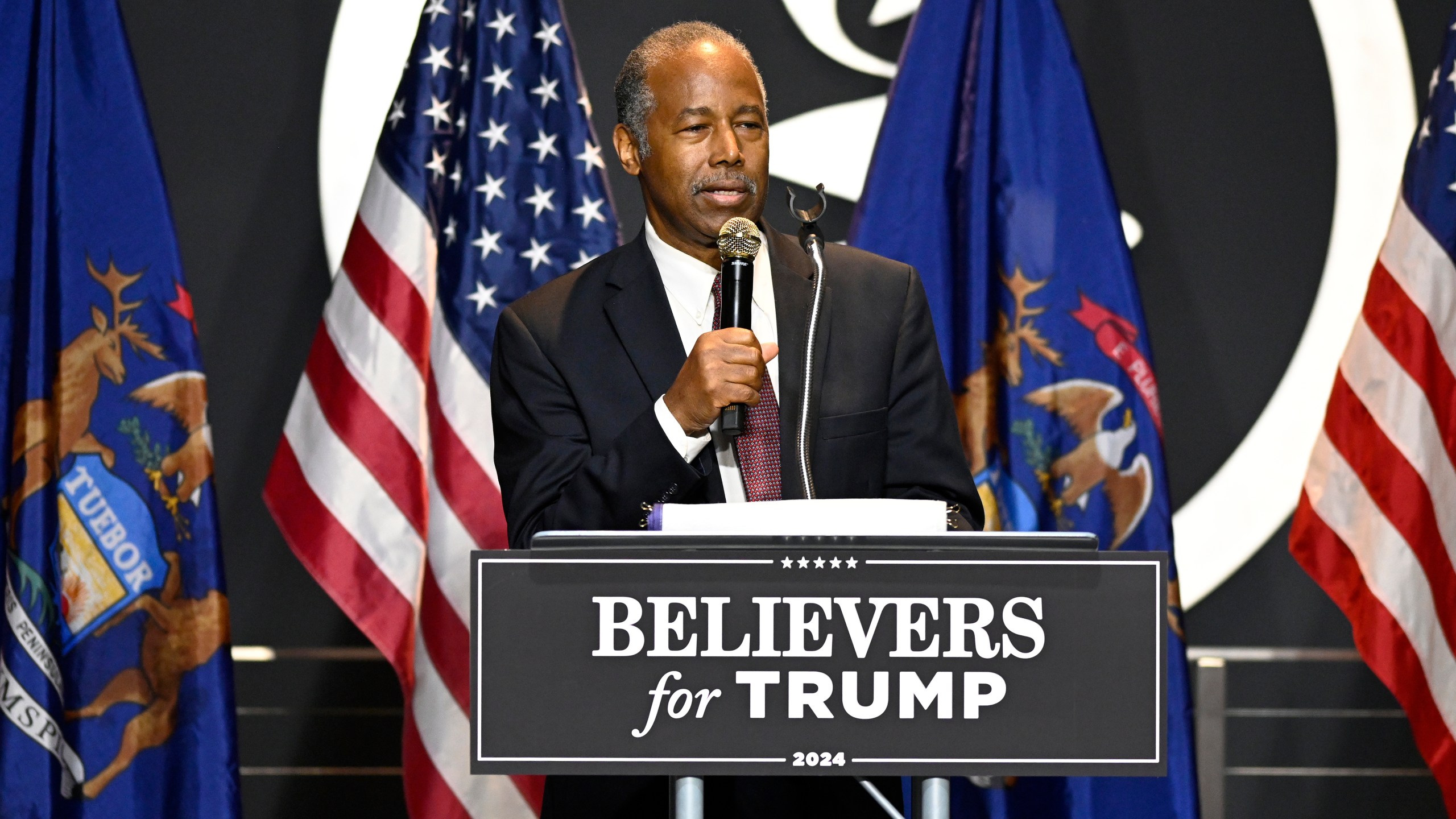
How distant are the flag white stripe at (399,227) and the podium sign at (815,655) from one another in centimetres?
198

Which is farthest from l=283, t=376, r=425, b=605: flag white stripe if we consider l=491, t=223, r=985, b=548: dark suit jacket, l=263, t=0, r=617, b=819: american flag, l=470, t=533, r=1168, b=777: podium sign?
l=470, t=533, r=1168, b=777: podium sign

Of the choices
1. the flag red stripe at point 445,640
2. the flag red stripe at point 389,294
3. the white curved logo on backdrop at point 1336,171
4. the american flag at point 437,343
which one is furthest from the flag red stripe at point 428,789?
the white curved logo on backdrop at point 1336,171

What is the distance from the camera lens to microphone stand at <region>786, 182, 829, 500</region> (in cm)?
166

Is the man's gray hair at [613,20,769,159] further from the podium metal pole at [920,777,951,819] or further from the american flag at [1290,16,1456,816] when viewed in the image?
the american flag at [1290,16,1456,816]

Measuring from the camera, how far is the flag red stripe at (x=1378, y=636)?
2949 mm

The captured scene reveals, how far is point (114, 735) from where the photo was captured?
2990 millimetres

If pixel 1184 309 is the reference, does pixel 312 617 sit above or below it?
below

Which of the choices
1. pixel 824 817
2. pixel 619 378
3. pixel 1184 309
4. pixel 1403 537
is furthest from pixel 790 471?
pixel 1184 309

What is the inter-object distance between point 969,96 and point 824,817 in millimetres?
1865

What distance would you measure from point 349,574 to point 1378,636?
217 cm

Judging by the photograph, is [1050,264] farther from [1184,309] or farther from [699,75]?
[699,75]

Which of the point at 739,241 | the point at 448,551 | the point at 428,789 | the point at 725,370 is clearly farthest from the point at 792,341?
the point at 428,789

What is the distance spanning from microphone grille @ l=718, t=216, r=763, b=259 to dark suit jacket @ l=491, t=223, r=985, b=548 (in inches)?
9.1

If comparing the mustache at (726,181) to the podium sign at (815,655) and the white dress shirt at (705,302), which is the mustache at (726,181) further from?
the podium sign at (815,655)
